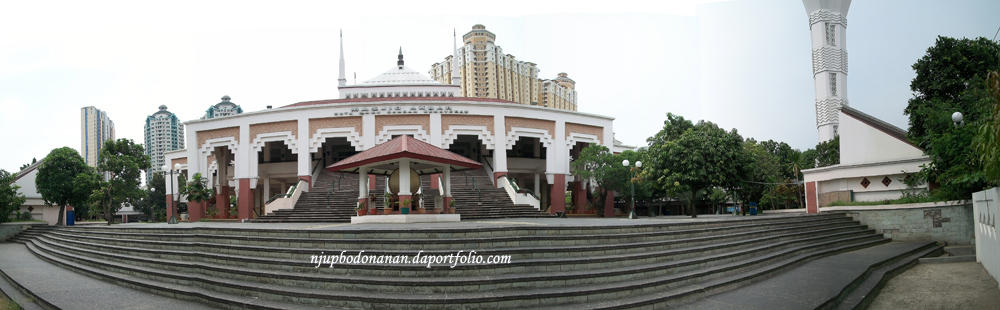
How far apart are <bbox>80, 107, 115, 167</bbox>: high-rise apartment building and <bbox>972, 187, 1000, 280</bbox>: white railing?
232 feet

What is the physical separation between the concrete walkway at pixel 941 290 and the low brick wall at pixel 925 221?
15.6 feet

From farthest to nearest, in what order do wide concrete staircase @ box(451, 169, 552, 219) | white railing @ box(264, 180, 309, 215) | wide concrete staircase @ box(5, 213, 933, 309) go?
white railing @ box(264, 180, 309, 215) → wide concrete staircase @ box(451, 169, 552, 219) → wide concrete staircase @ box(5, 213, 933, 309)

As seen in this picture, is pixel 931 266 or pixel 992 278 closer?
pixel 992 278

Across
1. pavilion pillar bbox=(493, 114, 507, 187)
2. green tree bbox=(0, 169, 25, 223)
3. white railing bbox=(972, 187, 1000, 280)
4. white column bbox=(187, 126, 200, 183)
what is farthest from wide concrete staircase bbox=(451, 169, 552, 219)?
green tree bbox=(0, 169, 25, 223)

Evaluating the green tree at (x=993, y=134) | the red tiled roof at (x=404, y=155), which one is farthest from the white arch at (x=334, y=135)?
the green tree at (x=993, y=134)

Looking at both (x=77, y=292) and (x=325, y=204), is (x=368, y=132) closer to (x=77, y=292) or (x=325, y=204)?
(x=325, y=204)

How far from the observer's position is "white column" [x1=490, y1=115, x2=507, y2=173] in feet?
78.9

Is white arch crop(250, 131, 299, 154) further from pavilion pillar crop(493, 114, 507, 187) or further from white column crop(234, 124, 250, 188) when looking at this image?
pavilion pillar crop(493, 114, 507, 187)

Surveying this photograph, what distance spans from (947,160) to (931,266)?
4510 mm

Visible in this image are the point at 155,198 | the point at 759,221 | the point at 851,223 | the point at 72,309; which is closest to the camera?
the point at 72,309

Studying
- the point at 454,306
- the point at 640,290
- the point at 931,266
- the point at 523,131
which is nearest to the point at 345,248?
the point at 454,306

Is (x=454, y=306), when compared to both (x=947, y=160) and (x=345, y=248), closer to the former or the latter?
(x=345, y=248)

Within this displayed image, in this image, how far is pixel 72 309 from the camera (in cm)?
688

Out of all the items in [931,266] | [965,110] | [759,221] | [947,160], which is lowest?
[931,266]
